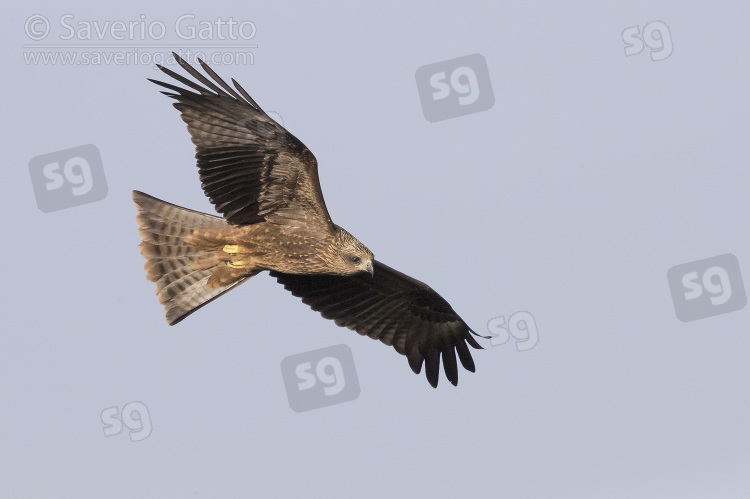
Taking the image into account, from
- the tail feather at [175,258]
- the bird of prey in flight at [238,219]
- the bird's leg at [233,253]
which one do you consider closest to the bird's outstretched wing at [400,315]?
the bird of prey in flight at [238,219]

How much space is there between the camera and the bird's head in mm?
14617

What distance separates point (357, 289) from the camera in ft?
54.4

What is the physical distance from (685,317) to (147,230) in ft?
27.8

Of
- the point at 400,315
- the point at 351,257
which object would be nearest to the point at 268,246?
the point at 351,257

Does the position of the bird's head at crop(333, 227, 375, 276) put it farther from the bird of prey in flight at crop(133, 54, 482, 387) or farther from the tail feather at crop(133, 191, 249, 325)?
the tail feather at crop(133, 191, 249, 325)

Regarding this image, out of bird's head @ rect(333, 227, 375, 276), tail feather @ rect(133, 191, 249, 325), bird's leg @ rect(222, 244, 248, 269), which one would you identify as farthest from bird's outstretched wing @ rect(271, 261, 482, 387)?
bird's head @ rect(333, 227, 375, 276)

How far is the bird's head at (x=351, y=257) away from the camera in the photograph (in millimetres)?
14617

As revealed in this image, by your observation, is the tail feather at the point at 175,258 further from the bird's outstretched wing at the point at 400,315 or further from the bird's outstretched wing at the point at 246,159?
the bird's outstretched wing at the point at 400,315

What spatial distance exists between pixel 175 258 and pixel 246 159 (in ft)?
5.48

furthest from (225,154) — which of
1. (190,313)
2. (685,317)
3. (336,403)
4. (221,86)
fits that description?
(685,317)

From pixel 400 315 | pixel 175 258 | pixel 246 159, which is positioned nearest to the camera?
pixel 246 159

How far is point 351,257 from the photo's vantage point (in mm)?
14617

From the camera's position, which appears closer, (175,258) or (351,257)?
(351,257)

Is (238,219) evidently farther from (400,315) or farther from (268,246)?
(400,315)
